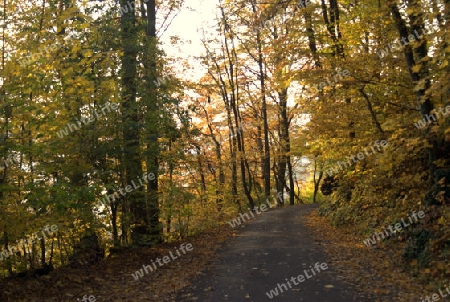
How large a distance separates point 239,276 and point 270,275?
0.68 meters

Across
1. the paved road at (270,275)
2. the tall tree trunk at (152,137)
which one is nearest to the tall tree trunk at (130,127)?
the tall tree trunk at (152,137)

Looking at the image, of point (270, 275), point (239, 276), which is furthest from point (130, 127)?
point (270, 275)

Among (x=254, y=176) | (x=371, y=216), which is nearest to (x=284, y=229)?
(x=371, y=216)

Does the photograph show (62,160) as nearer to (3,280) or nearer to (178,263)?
(3,280)

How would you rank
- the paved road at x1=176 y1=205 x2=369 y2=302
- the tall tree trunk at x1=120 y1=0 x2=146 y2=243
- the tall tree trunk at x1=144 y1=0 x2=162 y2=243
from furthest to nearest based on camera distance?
the tall tree trunk at x1=144 y1=0 x2=162 y2=243 < the tall tree trunk at x1=120 y1=0 x2=146 y2=243 < the paved road at x1=176 y1=205 x2=369 y2=302

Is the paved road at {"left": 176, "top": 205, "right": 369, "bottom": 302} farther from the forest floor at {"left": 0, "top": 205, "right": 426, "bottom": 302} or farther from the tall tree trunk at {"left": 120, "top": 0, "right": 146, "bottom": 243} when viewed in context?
the tall tree trunk at {"left": 120, "top": 0, "right": 146, "bottom": 243}

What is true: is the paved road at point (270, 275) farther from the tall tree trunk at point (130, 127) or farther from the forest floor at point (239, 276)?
the tall tree trunk at point (130, 127)

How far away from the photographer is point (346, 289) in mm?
7375

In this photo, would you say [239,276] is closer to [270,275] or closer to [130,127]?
[270,275]

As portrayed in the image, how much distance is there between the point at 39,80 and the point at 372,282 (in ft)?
25.4

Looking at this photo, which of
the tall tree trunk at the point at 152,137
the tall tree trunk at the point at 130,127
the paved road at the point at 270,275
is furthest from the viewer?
the tall tree trunk at the point at 152,137

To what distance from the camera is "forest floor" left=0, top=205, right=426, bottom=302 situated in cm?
733

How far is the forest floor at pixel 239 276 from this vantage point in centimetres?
733

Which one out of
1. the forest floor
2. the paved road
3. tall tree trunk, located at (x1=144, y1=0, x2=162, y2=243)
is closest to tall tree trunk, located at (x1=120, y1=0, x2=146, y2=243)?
tall tree trunk, located at (x1=144, y1=0, x2=162, y2=243)
